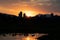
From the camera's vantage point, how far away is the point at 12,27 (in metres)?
18.0

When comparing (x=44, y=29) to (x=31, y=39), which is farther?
(x=31, y=39)

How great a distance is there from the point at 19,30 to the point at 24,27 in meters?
0.47

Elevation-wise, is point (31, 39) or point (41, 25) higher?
point (41, 25)

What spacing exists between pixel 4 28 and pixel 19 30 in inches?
50.6

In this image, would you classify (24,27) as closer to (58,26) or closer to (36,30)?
(36,30)

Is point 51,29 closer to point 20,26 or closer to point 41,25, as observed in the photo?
point 41,25

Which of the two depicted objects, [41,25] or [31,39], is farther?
[31,39]

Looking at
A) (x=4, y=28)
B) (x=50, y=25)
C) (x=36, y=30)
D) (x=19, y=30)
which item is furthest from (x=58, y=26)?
(x=4, y=28)

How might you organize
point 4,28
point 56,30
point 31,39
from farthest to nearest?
1. point 31,39
2. point 56,30
3. point 4,28

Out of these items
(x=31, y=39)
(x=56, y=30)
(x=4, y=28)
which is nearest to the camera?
(x=4, y=28)

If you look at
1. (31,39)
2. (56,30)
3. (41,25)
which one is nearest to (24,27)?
(41,25)

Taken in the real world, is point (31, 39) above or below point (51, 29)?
below

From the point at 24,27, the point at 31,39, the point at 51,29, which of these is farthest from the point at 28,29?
the point at 31,39

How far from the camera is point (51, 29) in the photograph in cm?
1847
